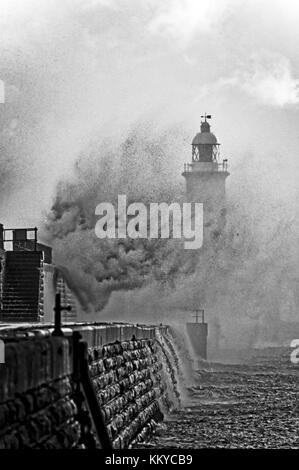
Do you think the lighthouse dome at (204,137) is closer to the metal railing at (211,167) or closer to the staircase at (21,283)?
the metal railing at (211,167)

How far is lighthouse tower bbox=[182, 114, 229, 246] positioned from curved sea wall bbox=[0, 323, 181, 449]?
53187 millimetres

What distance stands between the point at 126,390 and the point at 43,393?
8.15 metres

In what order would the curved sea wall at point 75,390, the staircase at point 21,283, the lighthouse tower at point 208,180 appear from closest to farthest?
the curved sea wall at point 75,390 → the staircase at point 21,283 → the lighthouse tower at point 208,180

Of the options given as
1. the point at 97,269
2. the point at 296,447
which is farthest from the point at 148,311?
the point at 296,447

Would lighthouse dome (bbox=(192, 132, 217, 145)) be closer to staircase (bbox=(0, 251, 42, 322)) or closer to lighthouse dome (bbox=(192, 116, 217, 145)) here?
lighthouse dome (bbox=(192, 116, 217, 145))

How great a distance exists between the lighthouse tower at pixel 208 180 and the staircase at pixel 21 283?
36.0 metres

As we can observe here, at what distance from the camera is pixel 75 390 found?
15.7 meters

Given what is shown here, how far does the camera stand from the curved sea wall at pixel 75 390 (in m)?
12.0

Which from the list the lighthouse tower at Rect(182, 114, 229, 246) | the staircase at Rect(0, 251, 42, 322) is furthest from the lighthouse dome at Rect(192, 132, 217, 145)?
the staircase at Rect(0, 251, 42, 322)

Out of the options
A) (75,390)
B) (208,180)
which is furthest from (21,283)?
(208,180)

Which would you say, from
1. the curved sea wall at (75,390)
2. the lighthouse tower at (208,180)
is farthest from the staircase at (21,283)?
the lighthouse tower at (208,180)

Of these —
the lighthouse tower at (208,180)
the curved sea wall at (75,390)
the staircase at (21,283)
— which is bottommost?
the curved sea wall at (75,390)

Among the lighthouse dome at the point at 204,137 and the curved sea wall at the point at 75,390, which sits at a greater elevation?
the lighthouse dome at the point at 204,137

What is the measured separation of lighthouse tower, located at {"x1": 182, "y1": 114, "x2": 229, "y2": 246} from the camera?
261ft
